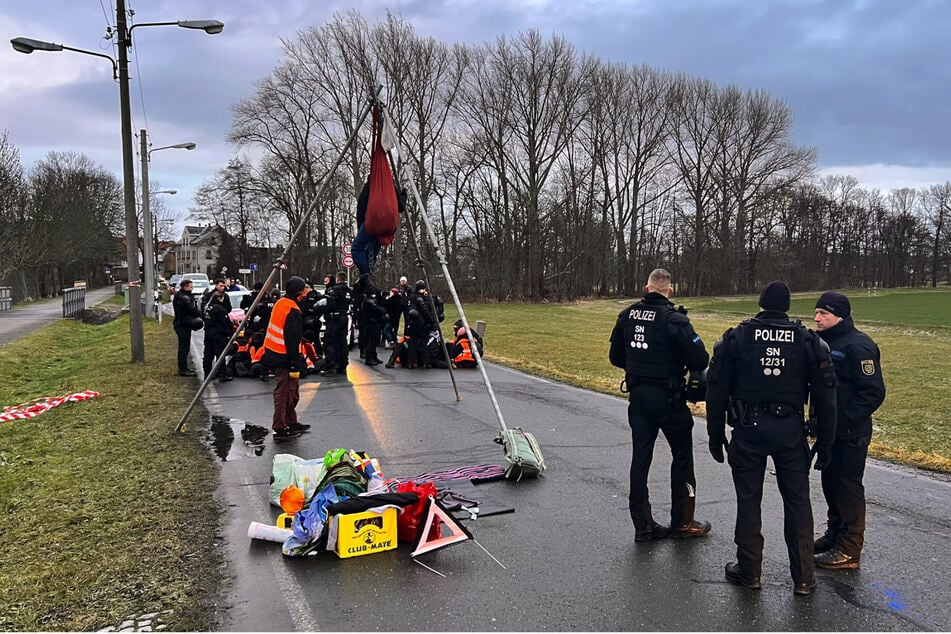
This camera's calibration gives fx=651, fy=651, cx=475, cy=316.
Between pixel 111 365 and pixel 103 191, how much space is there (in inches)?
2360

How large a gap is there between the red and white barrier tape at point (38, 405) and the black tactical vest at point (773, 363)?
396 inches

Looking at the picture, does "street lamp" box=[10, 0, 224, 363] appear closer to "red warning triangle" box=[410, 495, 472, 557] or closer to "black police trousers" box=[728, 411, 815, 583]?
"red warning triangle" box=[410, 495, 472, 557]

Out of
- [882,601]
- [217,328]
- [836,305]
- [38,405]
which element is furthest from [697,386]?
[217,328]

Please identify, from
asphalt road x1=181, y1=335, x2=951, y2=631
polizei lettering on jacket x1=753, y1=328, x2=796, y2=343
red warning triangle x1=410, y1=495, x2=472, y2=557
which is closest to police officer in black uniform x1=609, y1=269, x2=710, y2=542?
asphalt road x1=181, y1=335, x2=951, y2=631

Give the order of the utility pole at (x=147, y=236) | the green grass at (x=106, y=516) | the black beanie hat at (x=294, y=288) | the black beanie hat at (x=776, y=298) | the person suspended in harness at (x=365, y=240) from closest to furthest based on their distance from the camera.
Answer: the green grass at (x=106, y=516), the black beanie hat at (x=776, y=298), the person suspended in harness at (x=365, y=240), the black beanie hat at (x=294, y=288), the utility pole at (x=147, y=236)

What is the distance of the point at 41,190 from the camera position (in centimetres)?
4262

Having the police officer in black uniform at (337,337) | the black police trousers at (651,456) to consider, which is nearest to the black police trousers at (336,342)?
the police officer in black uniform at (337,337)

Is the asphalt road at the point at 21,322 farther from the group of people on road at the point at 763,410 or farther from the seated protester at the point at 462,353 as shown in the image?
the group of people on road at the point at 763,410

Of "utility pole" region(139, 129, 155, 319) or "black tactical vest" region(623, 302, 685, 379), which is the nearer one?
"black tactical vest" region(623, 302, 685, 379)

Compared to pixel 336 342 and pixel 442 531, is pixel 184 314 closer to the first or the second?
pixel 336 342

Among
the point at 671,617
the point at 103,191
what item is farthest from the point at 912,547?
the point at 103,191

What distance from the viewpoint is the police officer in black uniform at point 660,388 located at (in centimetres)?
479

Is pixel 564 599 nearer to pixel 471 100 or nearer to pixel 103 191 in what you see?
pixel 471 100

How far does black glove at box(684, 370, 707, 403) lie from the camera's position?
15.8 ft
